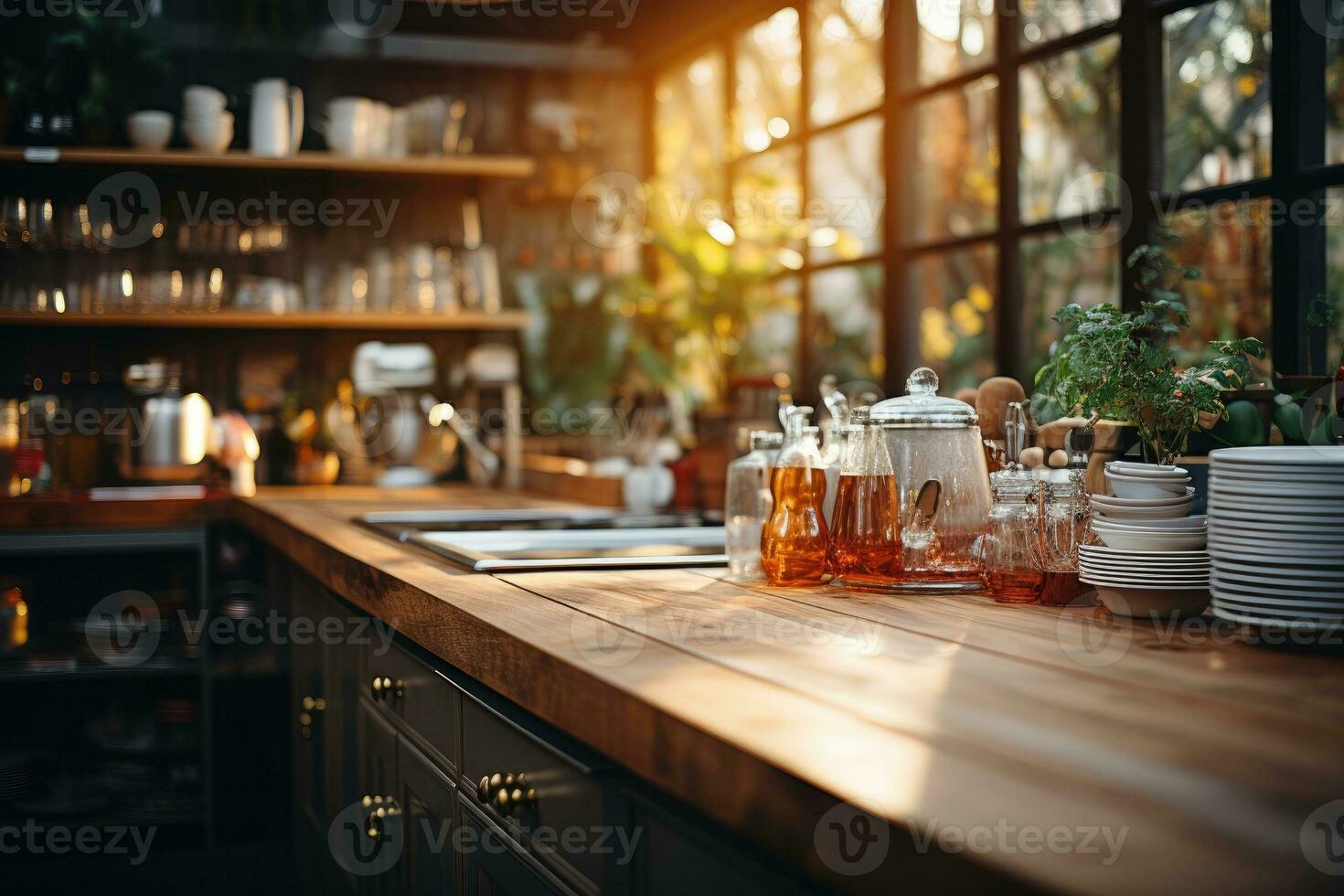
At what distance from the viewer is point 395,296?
4.22 metres

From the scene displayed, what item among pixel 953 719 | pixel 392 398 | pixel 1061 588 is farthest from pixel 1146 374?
pixel 392 398

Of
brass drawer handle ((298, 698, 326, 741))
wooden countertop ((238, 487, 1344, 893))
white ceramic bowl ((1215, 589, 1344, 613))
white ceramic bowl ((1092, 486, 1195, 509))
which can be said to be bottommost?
brass drawer handle ((298, 698, 326, 741))

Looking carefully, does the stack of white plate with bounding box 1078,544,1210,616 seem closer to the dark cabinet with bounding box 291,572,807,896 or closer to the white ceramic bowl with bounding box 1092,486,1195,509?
the white ceramic bowl with bounding box 1092,486,1195,509

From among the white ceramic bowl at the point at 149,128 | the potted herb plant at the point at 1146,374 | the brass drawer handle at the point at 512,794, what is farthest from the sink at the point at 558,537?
the white ceramic bowl at the point at 149,128

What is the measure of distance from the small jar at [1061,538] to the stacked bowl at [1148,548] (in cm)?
8

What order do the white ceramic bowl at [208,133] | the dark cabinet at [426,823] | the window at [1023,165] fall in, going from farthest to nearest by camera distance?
the white ceramic bowl at [208,133], the window at [1023,165], the dark cabinet at [426,823]

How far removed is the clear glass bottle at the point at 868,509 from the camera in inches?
59.4

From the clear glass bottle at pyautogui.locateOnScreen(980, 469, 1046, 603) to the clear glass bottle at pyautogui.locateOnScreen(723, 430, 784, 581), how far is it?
31 cm

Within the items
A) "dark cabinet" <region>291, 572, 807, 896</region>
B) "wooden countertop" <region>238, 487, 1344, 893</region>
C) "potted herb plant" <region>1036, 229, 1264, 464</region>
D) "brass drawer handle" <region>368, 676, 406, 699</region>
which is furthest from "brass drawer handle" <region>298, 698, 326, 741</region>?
"potted herb plant" <region>1036, 229, 1264, 464</region>

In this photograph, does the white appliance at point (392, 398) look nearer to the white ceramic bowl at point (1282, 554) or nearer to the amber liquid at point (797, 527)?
the amber liquid at point (797, 527)

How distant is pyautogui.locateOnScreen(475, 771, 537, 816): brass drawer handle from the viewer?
1185 millimetres

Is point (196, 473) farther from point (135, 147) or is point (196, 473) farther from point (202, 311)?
point (135, 147)

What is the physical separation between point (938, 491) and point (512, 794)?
0.63 m

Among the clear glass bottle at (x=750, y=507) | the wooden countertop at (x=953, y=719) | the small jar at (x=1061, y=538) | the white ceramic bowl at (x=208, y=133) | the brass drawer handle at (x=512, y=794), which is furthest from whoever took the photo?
the white ceramic bowl at (x=208, y=133)
